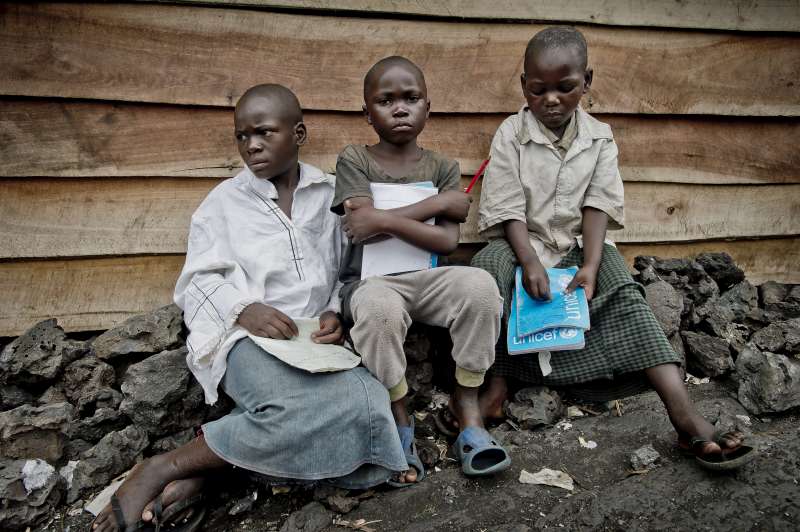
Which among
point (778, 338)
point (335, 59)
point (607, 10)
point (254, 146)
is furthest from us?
point (607, 10)

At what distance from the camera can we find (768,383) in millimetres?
2666

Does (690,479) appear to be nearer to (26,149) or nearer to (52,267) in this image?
(52,267)

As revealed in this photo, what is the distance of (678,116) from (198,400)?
2.96 meters

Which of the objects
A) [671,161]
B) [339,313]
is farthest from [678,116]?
[339,313]

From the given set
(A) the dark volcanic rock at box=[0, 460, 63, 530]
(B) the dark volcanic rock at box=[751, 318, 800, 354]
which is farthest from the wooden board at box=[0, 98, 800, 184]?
(A) the dark volcanic rock at box=[0, 460, 63, 530]

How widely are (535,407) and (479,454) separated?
1.56ft

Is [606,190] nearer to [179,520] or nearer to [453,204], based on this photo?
[453,204]

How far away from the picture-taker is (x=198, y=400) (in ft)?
8.29

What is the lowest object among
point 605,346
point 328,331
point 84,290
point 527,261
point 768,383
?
point 768,383

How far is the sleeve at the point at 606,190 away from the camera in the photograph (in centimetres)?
278

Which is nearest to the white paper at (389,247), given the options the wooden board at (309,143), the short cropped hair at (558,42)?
the wooden board at (309,143)

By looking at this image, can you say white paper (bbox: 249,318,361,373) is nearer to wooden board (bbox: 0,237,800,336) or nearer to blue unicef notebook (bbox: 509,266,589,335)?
blue unicef notebook (bbox: 509,266,589,335)

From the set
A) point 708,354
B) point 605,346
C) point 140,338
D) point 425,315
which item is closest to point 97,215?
point 140,338

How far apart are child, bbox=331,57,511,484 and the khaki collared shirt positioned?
0.26m
